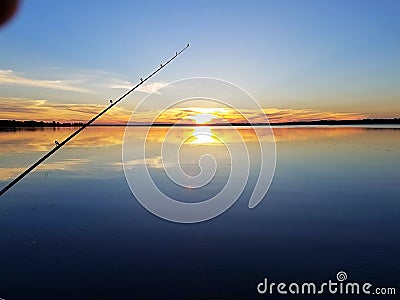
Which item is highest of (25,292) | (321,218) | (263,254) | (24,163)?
(24,163)

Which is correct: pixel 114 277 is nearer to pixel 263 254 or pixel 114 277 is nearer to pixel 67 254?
pixel 67 254

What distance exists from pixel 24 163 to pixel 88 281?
55.1 ft

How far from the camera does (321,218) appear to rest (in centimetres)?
952

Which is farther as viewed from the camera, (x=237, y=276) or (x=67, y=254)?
(x=67, y=254)

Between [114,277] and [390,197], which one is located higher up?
[390,197]

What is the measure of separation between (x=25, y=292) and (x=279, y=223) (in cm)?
614

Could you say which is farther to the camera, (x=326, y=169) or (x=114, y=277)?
(x=326, y=169)

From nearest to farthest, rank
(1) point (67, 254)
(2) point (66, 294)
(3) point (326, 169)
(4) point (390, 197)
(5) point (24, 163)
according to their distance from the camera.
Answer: (2) point (66, 294) < (1) point (67, 254) < (4) point (390, 197) < (3) point (326, 169) < (5) point (24, 163)

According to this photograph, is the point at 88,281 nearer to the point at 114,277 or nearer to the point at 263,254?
the point at 114,277

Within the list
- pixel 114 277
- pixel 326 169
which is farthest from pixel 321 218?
pixel 326 169

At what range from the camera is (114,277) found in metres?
6.32

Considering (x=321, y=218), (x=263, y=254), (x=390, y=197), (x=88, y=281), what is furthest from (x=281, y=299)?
(x=390, y=197)

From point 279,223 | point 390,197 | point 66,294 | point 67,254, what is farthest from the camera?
point 390,197

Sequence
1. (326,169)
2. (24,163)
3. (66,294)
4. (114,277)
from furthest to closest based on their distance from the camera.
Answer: (24,163), (326,169), (114,277), (66,294)
